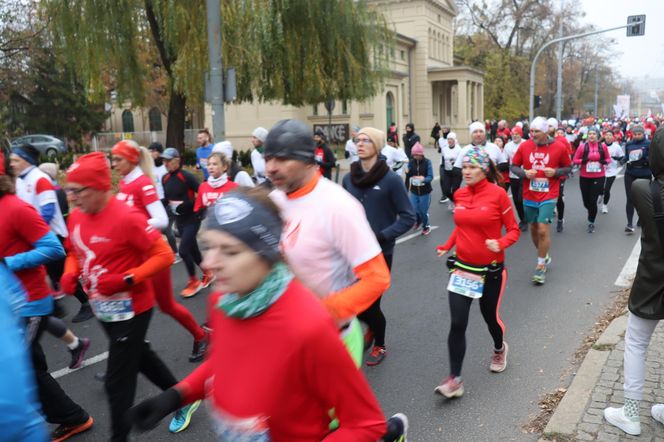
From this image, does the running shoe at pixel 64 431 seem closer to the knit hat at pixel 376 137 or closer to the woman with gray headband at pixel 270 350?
the woman with gray headband at pixel 270 350

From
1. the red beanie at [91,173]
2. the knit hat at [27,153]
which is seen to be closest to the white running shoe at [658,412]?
the red beanie at [91,173]

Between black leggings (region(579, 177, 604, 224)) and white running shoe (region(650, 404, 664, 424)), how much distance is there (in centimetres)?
753

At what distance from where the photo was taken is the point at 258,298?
65.4 inches

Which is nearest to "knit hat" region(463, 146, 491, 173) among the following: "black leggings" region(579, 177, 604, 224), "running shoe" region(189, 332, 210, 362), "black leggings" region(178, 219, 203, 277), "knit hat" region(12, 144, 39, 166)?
"running shoe" region(189, 332, 210, 362)

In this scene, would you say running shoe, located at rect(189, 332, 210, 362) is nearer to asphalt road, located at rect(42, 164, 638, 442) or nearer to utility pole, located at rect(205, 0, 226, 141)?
asphalt road, located at rect(42, 164, 638, 442)

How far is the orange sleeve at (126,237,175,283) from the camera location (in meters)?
3.32

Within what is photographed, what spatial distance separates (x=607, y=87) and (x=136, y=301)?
94890mm

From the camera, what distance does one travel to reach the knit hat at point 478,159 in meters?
4.39

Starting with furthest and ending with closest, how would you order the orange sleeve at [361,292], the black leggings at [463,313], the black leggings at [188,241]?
the black leggings at [188,241] → the black leggings at [463,313] → the orange sleeve at [361,292]

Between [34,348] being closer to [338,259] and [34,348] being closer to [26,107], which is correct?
[338,259]

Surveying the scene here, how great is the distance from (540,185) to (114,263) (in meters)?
5.95

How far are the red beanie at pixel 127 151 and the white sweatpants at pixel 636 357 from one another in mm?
4096

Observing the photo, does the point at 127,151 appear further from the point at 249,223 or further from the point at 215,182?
the point at 249,223

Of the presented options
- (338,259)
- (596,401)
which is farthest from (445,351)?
(338,259)
